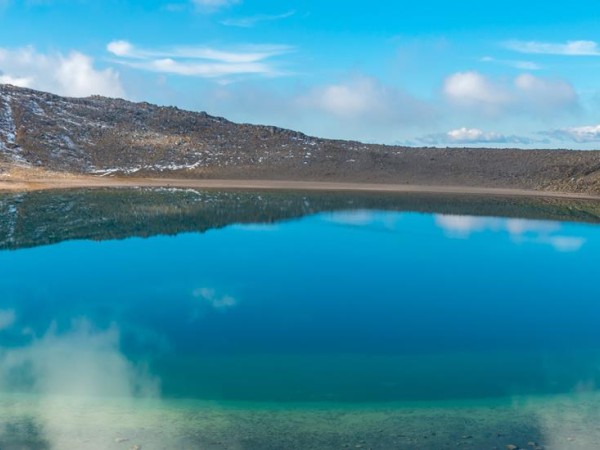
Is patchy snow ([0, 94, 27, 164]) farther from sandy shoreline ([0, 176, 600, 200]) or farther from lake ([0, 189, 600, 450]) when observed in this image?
lake ([0, 189, 600, 450])

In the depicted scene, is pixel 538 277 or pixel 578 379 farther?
pixel 538 277

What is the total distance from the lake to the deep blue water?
0.23 ft

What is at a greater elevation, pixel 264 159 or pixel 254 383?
pixel 264 159

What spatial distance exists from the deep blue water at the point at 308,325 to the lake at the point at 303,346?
71 millimetres

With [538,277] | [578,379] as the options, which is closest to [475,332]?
[578,379]

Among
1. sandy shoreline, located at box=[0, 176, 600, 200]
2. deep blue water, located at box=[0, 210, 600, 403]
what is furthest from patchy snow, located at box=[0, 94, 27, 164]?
deep blue water, located at box=[0, 210, 600, 403]

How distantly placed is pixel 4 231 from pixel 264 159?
188ft

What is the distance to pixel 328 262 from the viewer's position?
93.2 feet

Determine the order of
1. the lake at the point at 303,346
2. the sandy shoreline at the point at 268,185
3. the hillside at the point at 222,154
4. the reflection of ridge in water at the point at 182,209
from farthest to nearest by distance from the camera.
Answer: the hillside at the point at 222,154 < the sandy shoreline at the point at 268,185 < the reflection of ridge in water at the point at 182,209 < the lake at the point at 303,346

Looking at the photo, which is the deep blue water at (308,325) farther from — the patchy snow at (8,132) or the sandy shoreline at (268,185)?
the patchy snow at (8,132)

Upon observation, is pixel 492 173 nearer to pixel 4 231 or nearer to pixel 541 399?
pixel 4 231

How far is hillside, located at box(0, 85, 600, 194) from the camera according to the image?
80.9 metres

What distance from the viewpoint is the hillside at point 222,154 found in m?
80.9

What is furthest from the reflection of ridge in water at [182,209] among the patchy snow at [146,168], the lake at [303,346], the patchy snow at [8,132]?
the patchy snow at [8,132]
